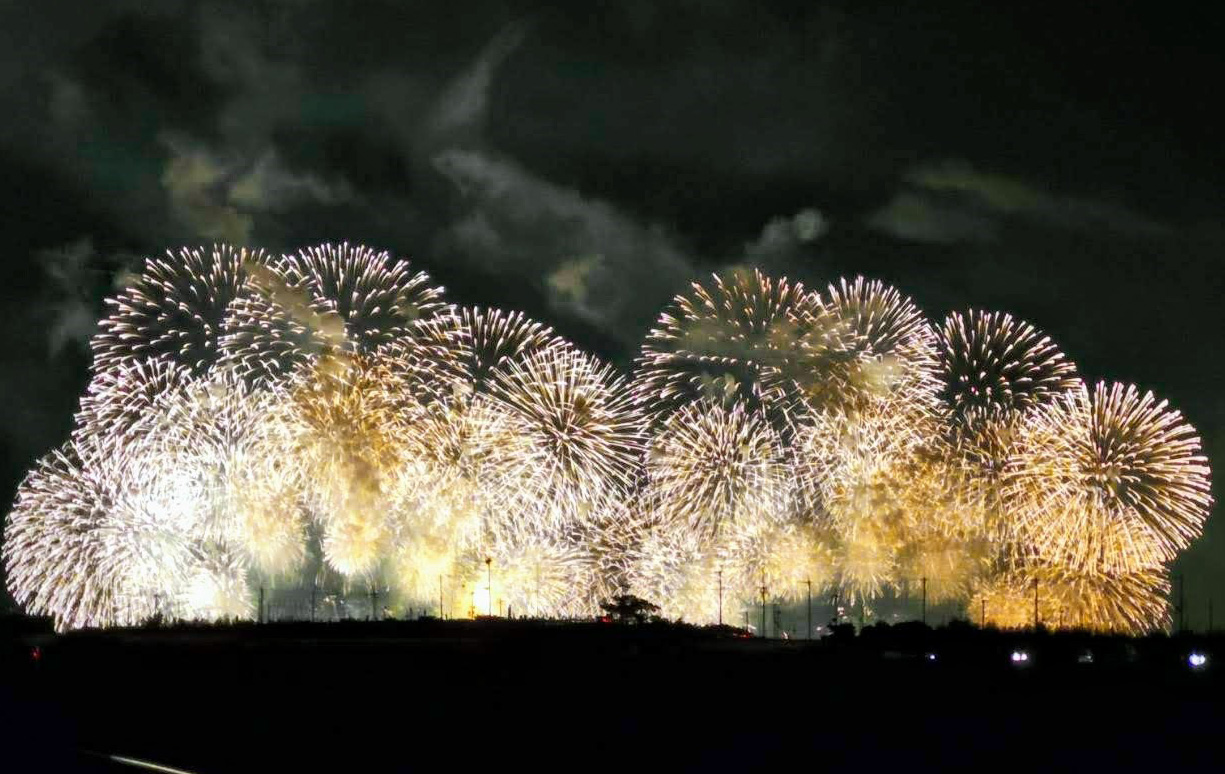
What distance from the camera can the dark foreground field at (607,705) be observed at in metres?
38.0

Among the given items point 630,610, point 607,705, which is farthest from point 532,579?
point 607,705

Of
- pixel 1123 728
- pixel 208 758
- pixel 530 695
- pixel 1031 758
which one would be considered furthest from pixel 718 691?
pixel 208 758

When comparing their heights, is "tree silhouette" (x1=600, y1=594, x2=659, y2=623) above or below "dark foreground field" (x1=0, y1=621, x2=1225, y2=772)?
above

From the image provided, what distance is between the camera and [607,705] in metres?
51.4

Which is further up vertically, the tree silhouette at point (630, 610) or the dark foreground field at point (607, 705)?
the tree silhouette at point (630, 610)

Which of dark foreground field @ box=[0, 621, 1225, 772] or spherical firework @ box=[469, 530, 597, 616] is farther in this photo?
spherical firework @ box=[469, 530, 597, 616]

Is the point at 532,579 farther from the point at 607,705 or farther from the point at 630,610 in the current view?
the point at 607,705

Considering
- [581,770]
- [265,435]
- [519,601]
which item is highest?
[265,435]

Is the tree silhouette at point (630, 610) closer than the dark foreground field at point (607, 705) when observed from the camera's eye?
No

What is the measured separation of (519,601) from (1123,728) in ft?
203

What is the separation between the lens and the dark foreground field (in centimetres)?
3797

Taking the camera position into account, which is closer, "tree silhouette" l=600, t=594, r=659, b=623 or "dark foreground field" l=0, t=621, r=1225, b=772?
"dark foreground field" l=0, t=621, r=1225, b=772

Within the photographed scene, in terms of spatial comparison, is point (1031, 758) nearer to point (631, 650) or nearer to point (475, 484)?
point (631, 650)

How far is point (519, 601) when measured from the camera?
103 metres
